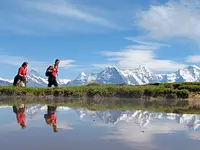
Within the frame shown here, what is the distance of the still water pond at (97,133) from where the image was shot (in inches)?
259

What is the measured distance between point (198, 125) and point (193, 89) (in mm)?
13865

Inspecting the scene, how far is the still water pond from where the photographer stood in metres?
6.58

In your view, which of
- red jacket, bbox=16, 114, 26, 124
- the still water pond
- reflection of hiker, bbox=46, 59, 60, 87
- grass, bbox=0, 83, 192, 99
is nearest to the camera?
the still water pond

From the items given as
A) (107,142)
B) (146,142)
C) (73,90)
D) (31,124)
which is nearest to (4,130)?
(31,124)

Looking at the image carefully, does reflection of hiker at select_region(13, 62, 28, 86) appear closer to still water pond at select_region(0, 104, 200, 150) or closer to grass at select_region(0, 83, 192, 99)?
grass at select_region(0, 83, 192, 99)

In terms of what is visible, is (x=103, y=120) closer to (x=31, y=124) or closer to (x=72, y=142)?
(x=31, y=124)

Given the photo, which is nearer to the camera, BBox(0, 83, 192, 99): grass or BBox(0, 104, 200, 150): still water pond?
BBox(0, 104, 200, 150): still water pond

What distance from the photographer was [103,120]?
10.3 m

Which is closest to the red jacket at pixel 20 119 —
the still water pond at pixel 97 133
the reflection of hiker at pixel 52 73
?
Answer: the still water pond at pixel 97 133

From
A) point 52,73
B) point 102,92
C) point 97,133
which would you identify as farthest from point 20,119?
point 52,73

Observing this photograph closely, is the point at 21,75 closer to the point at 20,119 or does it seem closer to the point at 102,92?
the point at 102,92

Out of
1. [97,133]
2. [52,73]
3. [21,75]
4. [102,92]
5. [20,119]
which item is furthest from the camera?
[52,73]

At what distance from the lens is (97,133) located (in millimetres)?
7945

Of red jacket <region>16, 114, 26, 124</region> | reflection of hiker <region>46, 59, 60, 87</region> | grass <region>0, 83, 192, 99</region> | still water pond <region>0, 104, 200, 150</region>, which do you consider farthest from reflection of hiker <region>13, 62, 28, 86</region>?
red jacket <region>16, 114, 26, 124</region>
